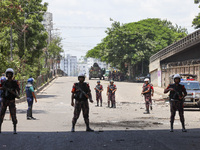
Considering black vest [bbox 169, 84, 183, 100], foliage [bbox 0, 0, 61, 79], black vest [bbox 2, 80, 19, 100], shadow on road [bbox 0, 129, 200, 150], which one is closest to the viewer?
shadow on road [bbox 0, 129, 200, 150]

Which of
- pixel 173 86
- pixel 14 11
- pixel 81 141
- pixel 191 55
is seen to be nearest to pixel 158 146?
pixel 81 141

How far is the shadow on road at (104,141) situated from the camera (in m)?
8.37

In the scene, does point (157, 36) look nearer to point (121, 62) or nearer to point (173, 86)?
point (121, 62)

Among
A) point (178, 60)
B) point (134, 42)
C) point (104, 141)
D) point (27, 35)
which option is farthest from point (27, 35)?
point (134, 42)

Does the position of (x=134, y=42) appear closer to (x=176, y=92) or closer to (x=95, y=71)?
(x=95, y=71)

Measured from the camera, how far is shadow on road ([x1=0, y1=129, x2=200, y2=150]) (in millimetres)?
8367

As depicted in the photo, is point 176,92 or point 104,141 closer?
point 104,141

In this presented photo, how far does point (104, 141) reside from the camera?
30.3 feet

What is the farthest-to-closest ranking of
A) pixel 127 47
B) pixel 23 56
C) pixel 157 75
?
pixel 127 47, pixel 157 75, pixel 23 56

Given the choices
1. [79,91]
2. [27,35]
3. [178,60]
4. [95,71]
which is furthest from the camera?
[95,71]

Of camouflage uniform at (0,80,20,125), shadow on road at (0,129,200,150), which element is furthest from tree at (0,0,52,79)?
shadow on road at (0,129,200,150)

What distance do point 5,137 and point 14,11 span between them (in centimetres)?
1638

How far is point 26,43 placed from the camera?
37625 mm

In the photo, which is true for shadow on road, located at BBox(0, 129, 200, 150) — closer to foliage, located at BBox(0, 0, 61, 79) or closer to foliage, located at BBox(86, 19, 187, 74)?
foliage, located at BBox(0, 0, 61, 79)
